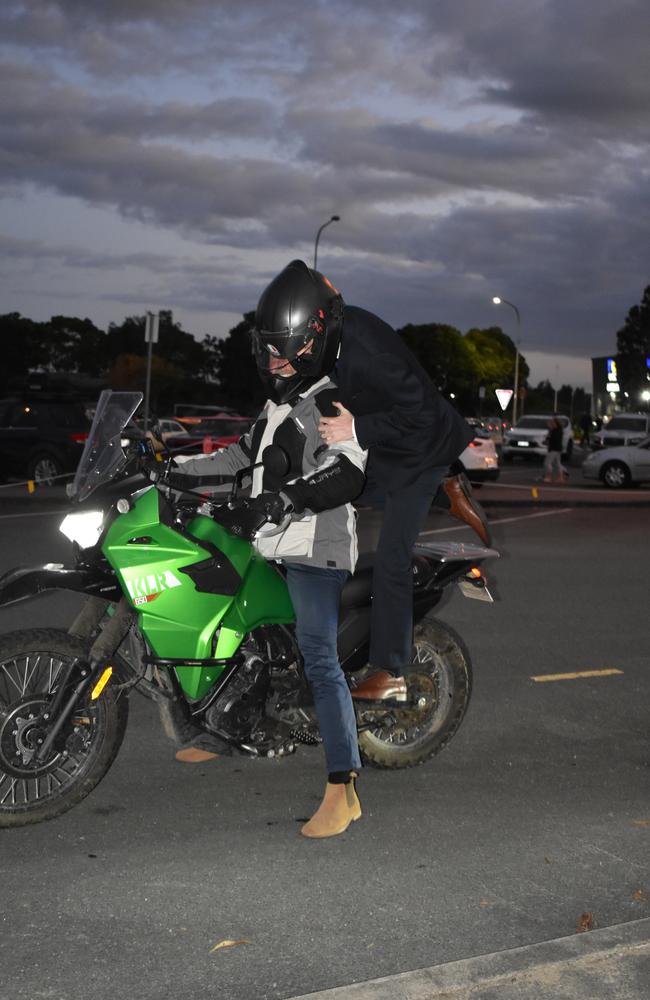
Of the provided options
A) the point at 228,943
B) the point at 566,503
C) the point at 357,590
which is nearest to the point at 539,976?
the point at 228,943

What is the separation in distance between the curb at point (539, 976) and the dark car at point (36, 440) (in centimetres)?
1892

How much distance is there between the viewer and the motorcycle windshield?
4348 millimetres

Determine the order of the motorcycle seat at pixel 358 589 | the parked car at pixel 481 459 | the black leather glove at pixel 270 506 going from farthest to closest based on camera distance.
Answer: the parked car at pixel 481 459, the motorcycle seat at pixel 358 589, the black leather glove at pixel 270 506

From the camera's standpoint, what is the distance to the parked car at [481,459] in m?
25.9

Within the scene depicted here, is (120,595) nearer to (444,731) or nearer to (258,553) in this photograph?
(258,553)

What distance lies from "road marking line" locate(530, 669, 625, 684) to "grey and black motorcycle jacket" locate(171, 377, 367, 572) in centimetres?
301

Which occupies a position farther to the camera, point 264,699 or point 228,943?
point 264,699

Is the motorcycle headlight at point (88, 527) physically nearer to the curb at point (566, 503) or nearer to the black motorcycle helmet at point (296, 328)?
the black motorcycle helmet at point (296, 328)

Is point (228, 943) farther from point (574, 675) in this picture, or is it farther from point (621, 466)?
point (621, 466)

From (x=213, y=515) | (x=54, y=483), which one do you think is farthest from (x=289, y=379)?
(x=54, y=483)

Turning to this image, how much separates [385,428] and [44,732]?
5.63 feet

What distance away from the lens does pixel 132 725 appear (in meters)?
5.99

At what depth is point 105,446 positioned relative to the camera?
4465 millimetres

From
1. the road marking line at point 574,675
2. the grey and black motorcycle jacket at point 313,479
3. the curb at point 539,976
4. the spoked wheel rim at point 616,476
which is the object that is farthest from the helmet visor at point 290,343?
the spoked wheel rim at point 616,476
